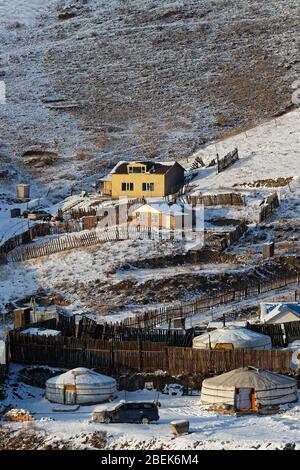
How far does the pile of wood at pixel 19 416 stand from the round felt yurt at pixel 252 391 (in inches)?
244

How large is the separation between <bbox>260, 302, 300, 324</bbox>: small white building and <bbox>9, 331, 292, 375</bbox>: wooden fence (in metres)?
8.10

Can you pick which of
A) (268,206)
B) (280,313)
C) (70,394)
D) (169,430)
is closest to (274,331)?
(280,313)

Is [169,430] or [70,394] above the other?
[70,394]

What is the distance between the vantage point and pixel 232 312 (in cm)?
5841

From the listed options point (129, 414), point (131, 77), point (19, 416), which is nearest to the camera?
point (129, 414)

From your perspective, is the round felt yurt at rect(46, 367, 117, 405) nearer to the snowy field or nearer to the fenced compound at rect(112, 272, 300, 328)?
the snowy field

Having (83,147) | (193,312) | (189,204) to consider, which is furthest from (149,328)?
(83,147)

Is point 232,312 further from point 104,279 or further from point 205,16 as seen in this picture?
point 205,16

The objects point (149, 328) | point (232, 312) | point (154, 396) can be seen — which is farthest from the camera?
point (232, 312)

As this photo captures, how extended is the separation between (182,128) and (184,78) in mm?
17689

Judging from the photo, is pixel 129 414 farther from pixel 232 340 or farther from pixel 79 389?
pixel 232 340

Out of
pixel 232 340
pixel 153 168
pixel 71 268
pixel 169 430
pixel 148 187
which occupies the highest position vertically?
pixel 153 168

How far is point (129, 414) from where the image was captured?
4078cm

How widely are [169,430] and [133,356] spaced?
26.5 ft
